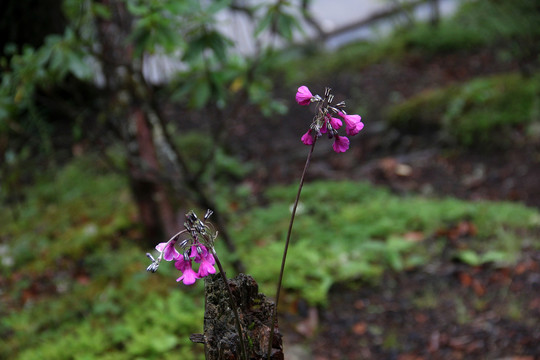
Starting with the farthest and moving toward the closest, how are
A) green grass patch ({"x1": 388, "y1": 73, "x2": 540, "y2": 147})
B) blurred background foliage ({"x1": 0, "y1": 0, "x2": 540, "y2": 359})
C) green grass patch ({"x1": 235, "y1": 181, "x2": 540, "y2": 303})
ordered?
green grass patch ({"x1": 388, "y1": 73, "x2": 540, "y2": 147}) → green grass patch ({"x1": 235, "y1": 181, "x2": 540, "y2": 303}) → blurred background foliage ({"x1": 0, "y1": 0, "x2": 540, "y2": 359})

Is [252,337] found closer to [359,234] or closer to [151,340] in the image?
[151,340]

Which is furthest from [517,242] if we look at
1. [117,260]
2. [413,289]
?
[117,260]

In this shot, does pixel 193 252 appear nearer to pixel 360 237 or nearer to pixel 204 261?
pixel 204 261

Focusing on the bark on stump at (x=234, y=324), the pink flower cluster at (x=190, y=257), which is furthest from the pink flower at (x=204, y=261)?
the bark on stump at (x=234, y=324)

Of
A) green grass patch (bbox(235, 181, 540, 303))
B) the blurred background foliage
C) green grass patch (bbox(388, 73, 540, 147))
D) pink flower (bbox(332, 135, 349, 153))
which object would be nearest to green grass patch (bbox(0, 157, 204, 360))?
the blurred background foliage

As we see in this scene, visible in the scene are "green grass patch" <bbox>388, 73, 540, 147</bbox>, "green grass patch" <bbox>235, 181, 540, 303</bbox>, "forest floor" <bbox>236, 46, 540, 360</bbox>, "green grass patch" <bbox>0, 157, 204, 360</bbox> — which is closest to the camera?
"green grass patch" <bbox>0, 157, 204, 360</bbox>

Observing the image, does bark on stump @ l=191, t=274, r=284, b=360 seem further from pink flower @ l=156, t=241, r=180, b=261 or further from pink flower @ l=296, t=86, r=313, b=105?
pink flower @ l=296, t=86, r=313, b=105
